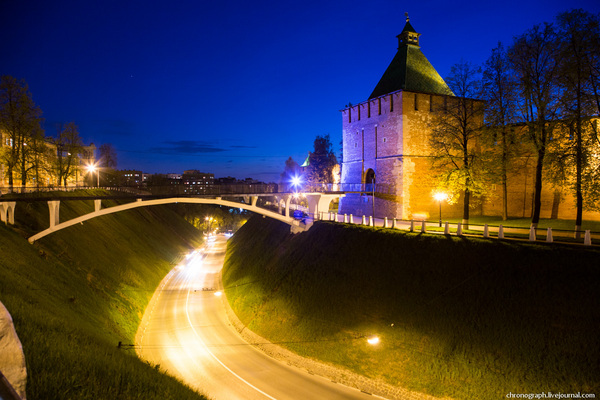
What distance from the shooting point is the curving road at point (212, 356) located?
14.8 meters

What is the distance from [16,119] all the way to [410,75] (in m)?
32.8

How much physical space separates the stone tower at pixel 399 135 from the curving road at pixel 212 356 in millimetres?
14159

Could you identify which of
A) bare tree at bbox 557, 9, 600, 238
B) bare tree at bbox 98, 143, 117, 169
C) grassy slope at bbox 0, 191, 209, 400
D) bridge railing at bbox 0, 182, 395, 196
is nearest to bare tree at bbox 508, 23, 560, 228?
bare tree at bbox 557, 9, 600, 238

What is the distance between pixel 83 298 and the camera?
1833 cm

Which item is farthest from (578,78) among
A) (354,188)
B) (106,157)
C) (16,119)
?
(106,157)

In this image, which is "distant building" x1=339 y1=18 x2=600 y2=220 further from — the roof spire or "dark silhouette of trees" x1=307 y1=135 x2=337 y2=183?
"dark silhouette of trees" x1=307 y1=135 x2=337 y2=183

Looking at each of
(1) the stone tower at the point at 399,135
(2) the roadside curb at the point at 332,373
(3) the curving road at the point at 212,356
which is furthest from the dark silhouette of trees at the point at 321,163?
(2) the roadside curb at the point at 332,373

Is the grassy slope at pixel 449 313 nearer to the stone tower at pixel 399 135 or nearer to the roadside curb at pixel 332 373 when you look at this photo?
the roadside curb at pixel 332 373

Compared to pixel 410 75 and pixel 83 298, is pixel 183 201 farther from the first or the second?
pixel 410 75

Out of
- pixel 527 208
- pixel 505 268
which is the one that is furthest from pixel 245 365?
pixel 527 208

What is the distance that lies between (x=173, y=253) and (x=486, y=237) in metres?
36.4

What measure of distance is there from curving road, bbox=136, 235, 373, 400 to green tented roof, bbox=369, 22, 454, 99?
22.9 m

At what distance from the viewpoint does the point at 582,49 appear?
56.0 feet

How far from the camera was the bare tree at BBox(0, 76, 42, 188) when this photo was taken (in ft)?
96.0
